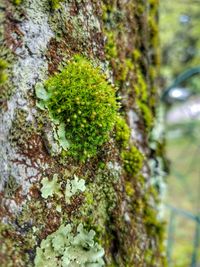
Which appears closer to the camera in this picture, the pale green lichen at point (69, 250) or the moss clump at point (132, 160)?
the pale green lichen at point (69, 250)

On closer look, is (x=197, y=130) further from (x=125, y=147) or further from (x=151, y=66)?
(x=125, y=147)

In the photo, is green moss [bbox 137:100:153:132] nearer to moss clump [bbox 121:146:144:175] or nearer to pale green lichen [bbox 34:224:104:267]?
moss clump [bbox 121:146:144:175]

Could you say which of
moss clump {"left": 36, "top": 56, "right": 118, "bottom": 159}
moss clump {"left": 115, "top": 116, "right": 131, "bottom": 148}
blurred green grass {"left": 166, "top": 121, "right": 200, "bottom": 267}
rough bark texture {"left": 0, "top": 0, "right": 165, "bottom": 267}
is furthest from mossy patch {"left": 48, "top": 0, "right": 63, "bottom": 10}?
blurred green grass {"left": 166, "top": 121, "right": 200, "bottom": 267}

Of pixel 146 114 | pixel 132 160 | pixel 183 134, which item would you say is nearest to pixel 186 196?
pixel 183 134

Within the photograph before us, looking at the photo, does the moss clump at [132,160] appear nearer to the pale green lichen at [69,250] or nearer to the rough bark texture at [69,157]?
the rough bark texture at [69,157]

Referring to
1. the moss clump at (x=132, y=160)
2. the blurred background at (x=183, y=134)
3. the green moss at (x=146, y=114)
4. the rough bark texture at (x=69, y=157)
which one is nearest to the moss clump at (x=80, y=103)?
the rough bark texture at (x=69, y=157)

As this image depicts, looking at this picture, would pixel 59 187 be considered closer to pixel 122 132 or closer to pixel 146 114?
pixel 122 132

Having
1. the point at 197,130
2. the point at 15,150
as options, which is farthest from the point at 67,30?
the point at 197,130
